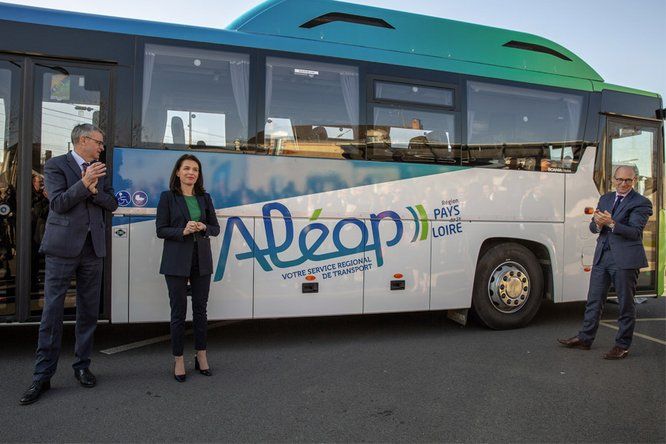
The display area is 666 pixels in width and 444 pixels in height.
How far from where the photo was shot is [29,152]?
15.1 ft

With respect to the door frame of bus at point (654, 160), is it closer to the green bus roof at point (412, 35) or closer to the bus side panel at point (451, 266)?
the green bus roof at point (412, 35)

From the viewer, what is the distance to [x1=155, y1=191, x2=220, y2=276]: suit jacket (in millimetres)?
Answer: 4258

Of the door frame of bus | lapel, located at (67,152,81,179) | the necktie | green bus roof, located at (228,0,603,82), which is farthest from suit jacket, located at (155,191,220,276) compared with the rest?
the door frame of bus

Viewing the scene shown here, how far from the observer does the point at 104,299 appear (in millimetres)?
4816

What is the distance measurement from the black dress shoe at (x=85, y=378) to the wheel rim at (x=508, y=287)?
177 inches

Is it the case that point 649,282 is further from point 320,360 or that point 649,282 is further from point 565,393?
point 320,360

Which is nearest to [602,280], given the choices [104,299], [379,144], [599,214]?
[599,214]

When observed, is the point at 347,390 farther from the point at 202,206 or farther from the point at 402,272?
the point at 202,206

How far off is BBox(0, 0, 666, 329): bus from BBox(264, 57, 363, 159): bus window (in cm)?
2

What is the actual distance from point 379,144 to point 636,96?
13.1 ft

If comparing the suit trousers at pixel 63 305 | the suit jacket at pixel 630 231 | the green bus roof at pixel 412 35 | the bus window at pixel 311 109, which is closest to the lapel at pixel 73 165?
the suit trousers at pixel 63 305

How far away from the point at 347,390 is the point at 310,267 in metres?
1.57

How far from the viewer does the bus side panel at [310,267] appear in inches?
207

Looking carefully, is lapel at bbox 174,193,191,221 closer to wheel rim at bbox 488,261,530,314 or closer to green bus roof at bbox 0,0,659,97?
green bus roof at bbox 0,0,659,97
